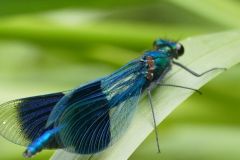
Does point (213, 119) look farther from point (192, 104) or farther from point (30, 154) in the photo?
point (30, 154)

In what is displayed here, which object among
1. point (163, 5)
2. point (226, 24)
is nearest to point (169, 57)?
point (226, 24)

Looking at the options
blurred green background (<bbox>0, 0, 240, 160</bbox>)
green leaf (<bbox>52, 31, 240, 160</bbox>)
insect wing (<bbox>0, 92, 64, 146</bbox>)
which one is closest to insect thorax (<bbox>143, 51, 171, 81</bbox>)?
green leaf (<bbox>52, 31, 240, 160</bbox>)

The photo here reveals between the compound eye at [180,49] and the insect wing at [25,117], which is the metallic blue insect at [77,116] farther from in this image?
the compound eye at [180,49]

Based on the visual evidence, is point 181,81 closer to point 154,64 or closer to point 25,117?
point 154,64

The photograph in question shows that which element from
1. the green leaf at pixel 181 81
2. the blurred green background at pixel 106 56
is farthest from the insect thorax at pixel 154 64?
the blurred green background at pixel 106 56

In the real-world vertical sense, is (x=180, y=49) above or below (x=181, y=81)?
above

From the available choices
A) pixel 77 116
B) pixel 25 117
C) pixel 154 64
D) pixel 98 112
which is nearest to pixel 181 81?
pixel 154 64

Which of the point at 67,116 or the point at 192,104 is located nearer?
the point at 67,116
